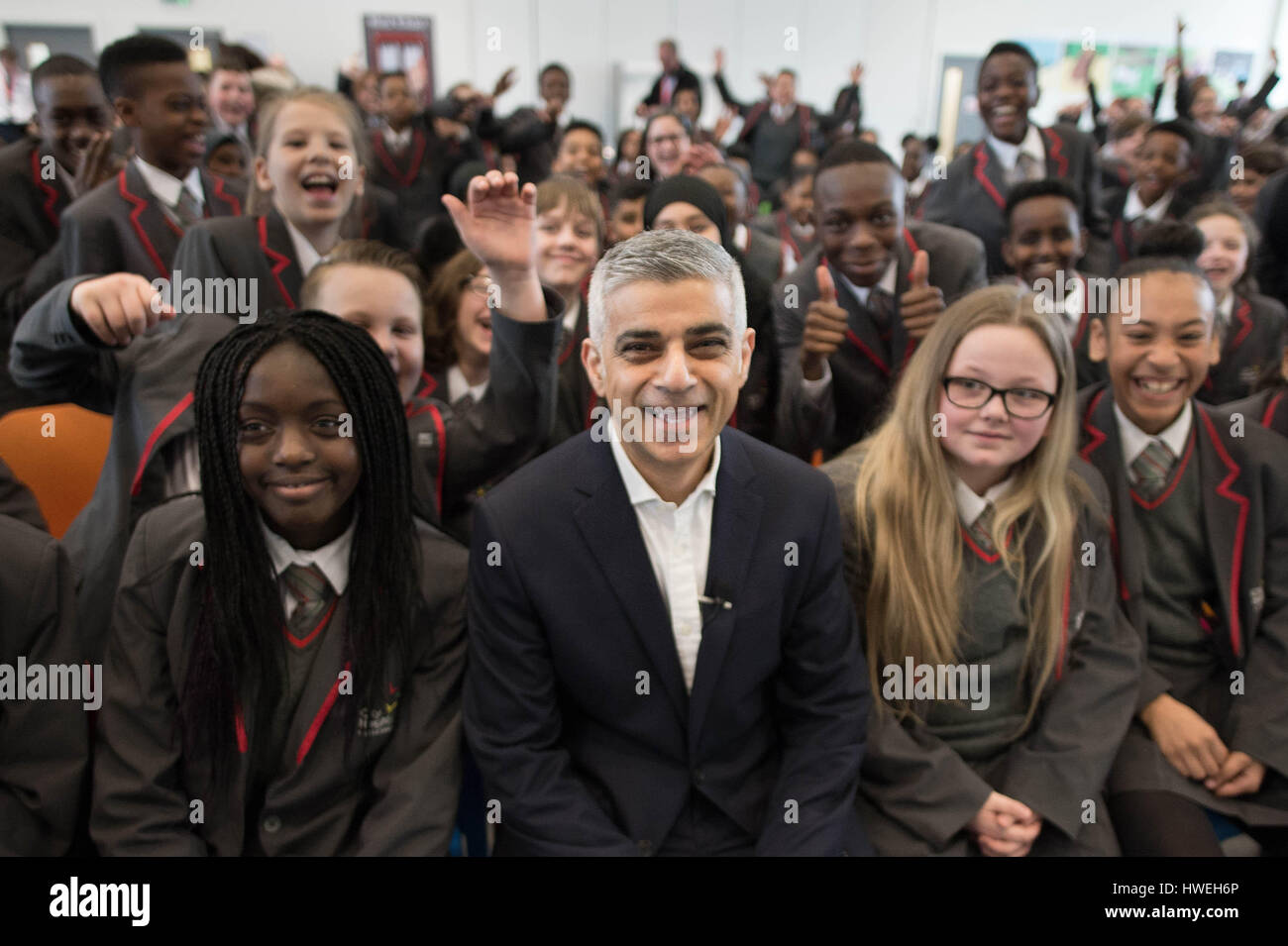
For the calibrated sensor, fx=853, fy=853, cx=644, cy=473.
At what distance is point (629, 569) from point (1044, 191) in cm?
242

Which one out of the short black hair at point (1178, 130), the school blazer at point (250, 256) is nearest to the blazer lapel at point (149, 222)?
the school blazer at point (250, 256)

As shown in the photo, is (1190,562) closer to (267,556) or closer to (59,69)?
(267,556)

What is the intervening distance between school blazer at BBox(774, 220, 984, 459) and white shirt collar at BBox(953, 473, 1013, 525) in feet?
2.18

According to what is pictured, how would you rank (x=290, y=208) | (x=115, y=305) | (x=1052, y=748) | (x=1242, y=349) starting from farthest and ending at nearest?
(x=1242, y=349) → (x=290, y=208) → (x=1052, y=748) → (x=115, y=305)

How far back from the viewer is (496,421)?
192 centimetres

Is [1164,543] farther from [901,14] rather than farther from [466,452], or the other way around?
[901,14]

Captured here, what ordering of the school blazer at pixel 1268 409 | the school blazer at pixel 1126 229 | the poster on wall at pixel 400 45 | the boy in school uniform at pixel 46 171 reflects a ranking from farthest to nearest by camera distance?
1. the poster on wall at pixel 400 45
2. the school blazer at pixel 1126 229
3. the boy in school uniform at pixel 46 171
4. the school blazer at pixel 1268 409

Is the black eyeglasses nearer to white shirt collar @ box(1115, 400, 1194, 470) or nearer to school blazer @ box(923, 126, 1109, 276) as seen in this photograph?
white shirt collar @ box(1115, 400, 1194, 470)

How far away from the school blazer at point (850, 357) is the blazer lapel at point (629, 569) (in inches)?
42.2

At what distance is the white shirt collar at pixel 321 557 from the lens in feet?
5.10

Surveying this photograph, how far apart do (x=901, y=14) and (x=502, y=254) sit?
1060cm

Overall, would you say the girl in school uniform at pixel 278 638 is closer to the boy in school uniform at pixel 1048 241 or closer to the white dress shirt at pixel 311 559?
the white dress shirt at pixel 311 559

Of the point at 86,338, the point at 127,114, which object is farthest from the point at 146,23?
the point at 86,338

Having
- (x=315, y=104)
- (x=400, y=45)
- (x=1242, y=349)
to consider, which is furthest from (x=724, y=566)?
(x=400, y=45)
